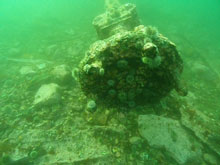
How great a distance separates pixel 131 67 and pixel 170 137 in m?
2.94

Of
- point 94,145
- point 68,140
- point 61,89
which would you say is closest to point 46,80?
→ point 61,89

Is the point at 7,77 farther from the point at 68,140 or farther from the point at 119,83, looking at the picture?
the point at 119,83

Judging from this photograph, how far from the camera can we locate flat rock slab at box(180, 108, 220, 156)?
5051 mm

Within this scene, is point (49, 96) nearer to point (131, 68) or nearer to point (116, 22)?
point (131, 68)

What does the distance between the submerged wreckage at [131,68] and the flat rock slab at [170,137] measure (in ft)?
3.84

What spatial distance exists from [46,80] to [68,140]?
4.04 metres

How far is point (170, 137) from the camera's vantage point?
4910 millimetres

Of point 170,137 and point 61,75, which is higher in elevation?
point 61,75

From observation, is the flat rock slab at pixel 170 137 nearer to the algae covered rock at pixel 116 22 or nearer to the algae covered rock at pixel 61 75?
the algae covered rock at pixel 61 75

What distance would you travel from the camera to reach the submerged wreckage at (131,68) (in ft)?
12.1

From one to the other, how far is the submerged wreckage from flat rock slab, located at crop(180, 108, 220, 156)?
1.88 metres

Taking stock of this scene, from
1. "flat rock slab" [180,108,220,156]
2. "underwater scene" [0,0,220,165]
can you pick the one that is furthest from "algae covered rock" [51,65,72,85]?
"flat rock slab" [180,108,220,156]

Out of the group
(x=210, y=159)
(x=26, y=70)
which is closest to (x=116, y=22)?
(x=26, y=70)

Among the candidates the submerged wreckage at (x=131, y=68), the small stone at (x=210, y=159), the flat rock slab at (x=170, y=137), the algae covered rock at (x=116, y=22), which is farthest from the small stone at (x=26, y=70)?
the small stone at (x=210, y=159)
